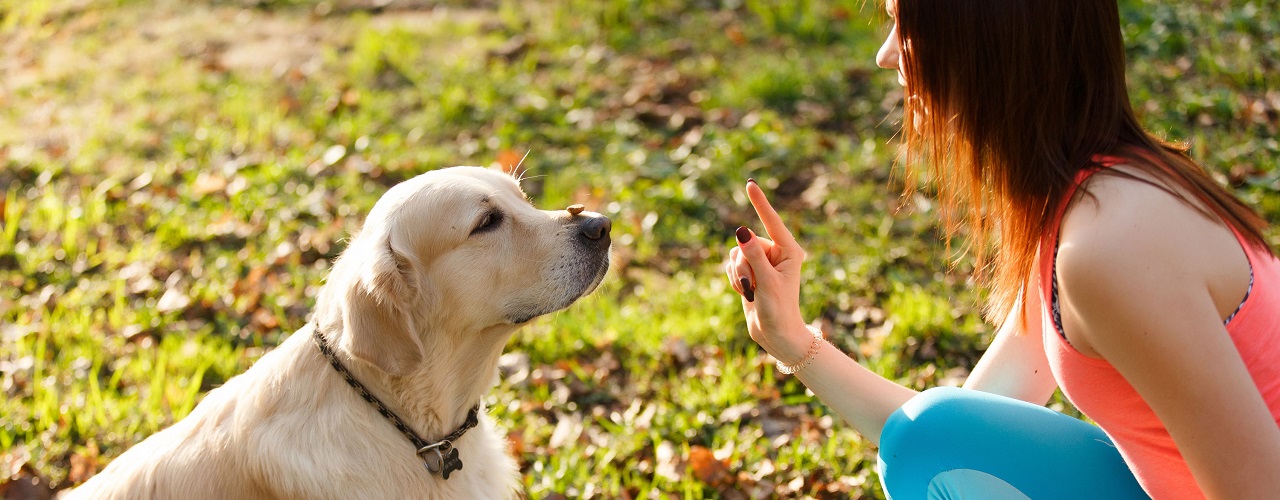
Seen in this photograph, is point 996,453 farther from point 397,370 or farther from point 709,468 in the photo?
point 397,370

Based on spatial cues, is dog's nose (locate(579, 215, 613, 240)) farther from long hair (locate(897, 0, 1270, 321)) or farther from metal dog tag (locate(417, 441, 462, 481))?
long hair (locate(897, 0, 1270, 321))

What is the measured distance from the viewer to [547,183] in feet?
18.3

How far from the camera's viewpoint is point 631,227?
515 cm

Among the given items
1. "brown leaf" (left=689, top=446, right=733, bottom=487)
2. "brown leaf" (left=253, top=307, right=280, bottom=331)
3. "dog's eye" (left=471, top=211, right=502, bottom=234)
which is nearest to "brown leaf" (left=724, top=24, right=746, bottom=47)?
"brown leaf" (left=253, top=307, right=280, bottom=331)

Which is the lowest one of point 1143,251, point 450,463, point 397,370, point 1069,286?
point 450,463

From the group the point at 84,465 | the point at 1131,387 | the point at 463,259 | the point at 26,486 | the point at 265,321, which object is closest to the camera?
the point at 1131,387

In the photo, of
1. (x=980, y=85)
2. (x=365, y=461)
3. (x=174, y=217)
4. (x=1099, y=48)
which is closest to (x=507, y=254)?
(x=365, y=461)

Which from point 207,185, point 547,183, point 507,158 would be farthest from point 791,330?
point 207,185

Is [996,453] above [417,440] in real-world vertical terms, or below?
above

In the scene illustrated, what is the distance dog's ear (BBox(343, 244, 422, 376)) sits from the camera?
2.48m

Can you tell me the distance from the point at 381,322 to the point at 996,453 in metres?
1.56

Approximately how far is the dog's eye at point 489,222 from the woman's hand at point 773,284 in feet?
2.21

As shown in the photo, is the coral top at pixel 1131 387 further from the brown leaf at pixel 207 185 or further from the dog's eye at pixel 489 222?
the brown leaf at pixel 207 185

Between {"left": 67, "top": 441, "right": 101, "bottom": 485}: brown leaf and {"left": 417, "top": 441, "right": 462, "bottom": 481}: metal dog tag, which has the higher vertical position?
{"left": 417, "top": 441, "right": 462, "bottom": 481}: metal dog tag
